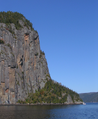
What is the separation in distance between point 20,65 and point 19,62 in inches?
86.8

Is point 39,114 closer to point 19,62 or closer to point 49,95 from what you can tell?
point 19,62

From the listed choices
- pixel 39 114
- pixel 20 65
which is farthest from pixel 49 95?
pixel 39 114

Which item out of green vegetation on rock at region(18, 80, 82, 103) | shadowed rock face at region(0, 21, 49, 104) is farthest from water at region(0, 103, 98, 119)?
green vegetation on rock at region(18, 80, 82, 103)

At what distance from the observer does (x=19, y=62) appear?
373 ft

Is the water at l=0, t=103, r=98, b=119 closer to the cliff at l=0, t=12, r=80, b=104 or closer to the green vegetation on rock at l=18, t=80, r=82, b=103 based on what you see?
the cliff at l=0, t=12, r=80, b=104

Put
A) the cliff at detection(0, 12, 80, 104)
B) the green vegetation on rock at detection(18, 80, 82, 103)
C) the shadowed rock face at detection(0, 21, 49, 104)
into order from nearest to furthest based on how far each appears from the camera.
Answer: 1. the shadowed rock face at detection(0, 21, 49, 104)
2. the cliff at detection(0, 12, 80, 104)
3. the green vegetation on rock at detection(18, 80, 82, 103)

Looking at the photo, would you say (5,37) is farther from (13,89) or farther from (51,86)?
(51,86)

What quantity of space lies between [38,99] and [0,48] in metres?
41.7

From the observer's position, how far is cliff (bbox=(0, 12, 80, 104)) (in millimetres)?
95637

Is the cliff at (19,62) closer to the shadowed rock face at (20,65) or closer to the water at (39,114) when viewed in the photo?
the shadowed rock face at (20,65)

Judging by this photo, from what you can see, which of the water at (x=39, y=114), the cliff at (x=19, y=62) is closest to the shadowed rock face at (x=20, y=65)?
the cliff at (x=19, y=62)

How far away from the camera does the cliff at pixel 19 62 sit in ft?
314

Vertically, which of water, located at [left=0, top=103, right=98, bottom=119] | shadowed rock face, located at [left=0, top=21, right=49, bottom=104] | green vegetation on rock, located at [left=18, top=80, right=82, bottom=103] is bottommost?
water, located at [left=0, top=103, right=98, bottom=119]

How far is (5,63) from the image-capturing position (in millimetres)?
96250
